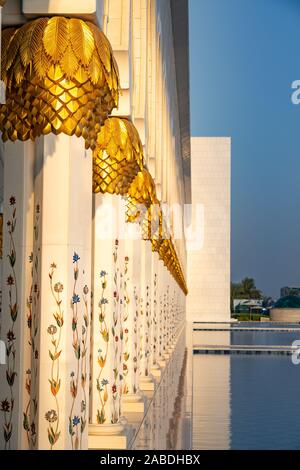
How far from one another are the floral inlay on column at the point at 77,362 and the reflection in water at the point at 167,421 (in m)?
1.80

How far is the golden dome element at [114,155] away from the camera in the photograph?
4934 mm

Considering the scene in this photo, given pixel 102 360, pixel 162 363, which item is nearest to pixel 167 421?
pixel 102 360

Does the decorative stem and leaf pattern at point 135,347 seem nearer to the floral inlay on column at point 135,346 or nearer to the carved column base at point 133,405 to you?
the floral inlay on column at point 135,346

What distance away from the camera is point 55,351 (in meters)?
3.36

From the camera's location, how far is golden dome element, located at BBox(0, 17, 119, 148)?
128 inches

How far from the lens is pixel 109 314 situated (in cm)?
527

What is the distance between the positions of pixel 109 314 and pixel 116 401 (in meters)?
0.56

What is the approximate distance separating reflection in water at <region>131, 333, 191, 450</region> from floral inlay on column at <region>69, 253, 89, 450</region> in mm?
1803

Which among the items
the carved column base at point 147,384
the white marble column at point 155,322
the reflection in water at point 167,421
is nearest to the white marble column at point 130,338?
the reflection in water at point 167,421

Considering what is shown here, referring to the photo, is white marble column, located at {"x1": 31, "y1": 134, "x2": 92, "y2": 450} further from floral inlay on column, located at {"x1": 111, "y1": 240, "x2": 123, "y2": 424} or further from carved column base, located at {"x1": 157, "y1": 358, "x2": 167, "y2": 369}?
carved column base, located at {"x1": 157, "y1": 358, "x2": 167, "y2": 369}

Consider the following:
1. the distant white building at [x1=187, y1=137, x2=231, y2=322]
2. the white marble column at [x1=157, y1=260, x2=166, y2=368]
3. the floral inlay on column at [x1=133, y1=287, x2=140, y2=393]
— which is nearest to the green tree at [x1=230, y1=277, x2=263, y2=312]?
the distant white building at [x1=187, y1=137, x2=231, y2=322]

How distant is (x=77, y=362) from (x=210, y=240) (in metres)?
38.3
